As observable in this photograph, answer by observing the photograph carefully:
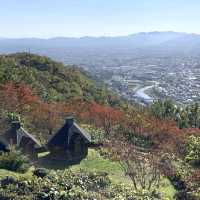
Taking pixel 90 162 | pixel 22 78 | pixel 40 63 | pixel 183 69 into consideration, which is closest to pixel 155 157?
pixel 90 162

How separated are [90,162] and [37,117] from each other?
919cm

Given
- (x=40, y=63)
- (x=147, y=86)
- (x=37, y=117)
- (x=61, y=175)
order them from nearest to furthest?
(x=61, y=175), (x=37, y=117), (x=40, y=63), (x=147, y=86)

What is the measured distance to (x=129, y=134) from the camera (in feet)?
107

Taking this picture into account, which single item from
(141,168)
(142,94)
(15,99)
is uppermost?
(15,99)

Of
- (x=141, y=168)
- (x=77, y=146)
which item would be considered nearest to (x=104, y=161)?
(x=77, y=146)

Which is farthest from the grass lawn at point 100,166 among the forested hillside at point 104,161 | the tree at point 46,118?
the tree at point 46,118

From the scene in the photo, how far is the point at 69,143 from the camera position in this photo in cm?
2409

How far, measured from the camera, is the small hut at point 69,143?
24016mm

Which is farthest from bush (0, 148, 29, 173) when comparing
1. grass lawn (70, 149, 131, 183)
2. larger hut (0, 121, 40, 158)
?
larger hut (0, 121, 40, 158)

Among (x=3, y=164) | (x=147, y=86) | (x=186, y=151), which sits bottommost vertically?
(x=147, y=86)

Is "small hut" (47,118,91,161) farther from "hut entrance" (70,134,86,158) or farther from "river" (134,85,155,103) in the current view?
"river" (134,85,155,103)

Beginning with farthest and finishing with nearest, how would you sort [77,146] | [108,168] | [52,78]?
[52,78]
[77,146]
[108,168]

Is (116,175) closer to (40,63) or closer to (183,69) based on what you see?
(40,63)

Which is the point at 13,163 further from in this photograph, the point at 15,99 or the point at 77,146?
the point at 15,99
